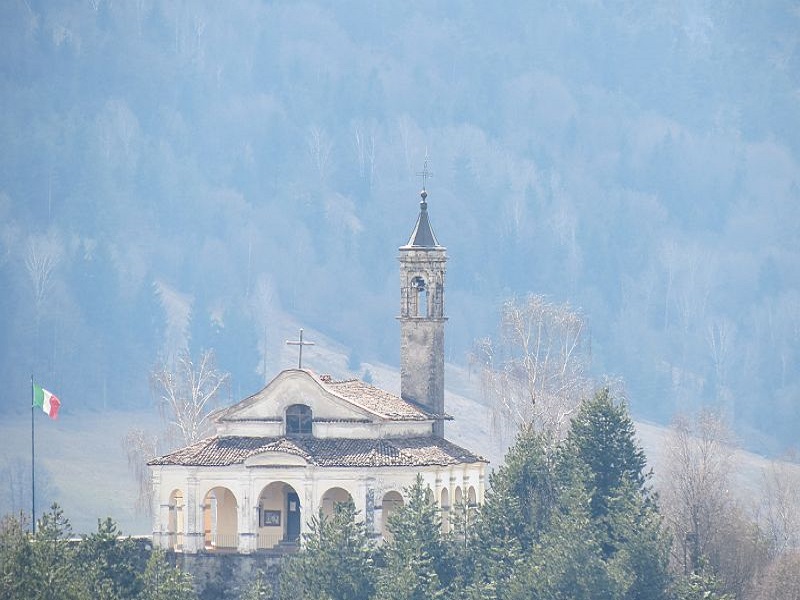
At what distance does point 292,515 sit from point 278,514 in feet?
1.92

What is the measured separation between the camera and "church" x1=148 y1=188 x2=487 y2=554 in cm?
11488

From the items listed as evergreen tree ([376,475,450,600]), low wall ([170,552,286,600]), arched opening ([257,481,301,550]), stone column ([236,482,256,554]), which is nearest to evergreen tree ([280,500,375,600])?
evergreen tree ([376,475,450,600])

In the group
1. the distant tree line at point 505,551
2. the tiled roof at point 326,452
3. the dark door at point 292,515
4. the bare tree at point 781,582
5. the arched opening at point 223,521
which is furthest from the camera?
the arched opening at point 223,521

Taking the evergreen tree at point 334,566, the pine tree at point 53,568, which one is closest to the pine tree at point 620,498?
the evergreen tree at point 334,566

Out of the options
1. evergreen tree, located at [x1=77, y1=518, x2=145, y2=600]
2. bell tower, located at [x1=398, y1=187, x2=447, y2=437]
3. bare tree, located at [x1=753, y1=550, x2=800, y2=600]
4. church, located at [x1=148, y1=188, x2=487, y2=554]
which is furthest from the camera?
bell tower, located at [x1=398, y1=187, x2=447, y2=437]

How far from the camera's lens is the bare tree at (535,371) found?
152500 mm

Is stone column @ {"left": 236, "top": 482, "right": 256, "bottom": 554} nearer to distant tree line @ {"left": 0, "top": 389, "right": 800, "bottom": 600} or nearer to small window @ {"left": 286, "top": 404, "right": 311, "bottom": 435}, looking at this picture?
distant tree line @ {"left": 0, "top": 389, "right": 800, "bottom": 600}

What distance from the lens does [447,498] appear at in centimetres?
11744

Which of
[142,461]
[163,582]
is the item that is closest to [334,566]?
[163,582]

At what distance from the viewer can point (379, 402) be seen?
120 metres

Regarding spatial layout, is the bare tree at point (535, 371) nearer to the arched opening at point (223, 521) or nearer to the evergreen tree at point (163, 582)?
the arched opening at point (223, 521)

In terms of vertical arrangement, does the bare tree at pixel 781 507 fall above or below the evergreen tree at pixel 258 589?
above

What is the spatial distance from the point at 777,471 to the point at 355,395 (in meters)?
59.2

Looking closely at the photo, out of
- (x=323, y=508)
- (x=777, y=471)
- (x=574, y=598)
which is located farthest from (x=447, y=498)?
(x=777, y=471)
